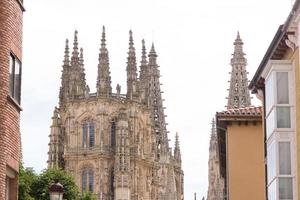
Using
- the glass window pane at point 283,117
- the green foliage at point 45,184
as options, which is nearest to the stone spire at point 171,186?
the green foliage at point 45,184

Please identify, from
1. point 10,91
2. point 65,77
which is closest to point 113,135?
point 65,77

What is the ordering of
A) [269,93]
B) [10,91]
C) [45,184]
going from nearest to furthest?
[10,91] < [269,93] < [45,184]

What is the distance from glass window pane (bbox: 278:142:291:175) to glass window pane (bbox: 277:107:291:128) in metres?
0.46

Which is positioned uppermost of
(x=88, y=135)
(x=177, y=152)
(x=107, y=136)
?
(x=88, y=135)

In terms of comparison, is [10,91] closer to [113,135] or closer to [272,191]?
[272,191]

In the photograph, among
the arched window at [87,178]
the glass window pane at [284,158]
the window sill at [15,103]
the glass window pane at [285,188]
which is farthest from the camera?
the arched window at [87,178]

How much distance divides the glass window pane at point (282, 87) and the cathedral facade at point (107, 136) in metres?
84.0

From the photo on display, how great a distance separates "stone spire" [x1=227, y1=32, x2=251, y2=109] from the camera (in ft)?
336

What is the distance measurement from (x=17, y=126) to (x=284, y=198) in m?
6.99

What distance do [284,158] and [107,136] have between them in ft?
291

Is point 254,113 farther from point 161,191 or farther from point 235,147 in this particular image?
point 161,191

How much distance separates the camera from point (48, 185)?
A: 7144 cm

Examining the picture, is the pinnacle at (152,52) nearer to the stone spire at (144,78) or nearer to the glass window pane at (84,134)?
the stone spire at (144,78)

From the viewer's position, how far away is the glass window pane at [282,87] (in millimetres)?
27453
